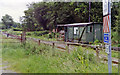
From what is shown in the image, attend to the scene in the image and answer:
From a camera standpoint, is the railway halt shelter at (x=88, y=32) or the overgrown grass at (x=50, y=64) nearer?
the overgrown grass at (x=50, y=64)

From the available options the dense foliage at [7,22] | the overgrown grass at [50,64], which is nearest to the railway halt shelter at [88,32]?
the overgrown grass at [50,64]

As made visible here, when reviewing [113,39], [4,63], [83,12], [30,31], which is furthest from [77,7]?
[4,63]

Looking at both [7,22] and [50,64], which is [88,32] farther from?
[50,64]

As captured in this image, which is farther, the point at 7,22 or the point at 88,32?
the point at 88,32

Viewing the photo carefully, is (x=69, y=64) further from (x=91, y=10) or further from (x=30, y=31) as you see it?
(x=91, y=10)

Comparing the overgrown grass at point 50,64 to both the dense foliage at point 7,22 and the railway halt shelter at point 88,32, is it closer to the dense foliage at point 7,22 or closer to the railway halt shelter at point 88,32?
the dense foliage at point 7,22

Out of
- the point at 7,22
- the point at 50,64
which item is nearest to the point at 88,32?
the point at 7,22

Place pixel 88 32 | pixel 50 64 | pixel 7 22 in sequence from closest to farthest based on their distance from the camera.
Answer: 1. pixel 50 64
2. pixel 7 22
3. pixel 88 32

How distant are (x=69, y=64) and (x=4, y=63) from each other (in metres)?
1.74

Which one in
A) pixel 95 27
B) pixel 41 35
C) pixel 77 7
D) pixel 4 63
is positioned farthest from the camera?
pixel 77 7

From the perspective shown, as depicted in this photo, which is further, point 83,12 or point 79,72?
point 83,12

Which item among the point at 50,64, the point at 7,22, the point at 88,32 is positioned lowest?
the point at 50,64

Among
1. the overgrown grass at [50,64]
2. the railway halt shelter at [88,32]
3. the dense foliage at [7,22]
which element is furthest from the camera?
the railway halt shelter at [88,32]

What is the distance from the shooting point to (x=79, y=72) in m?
3.35
